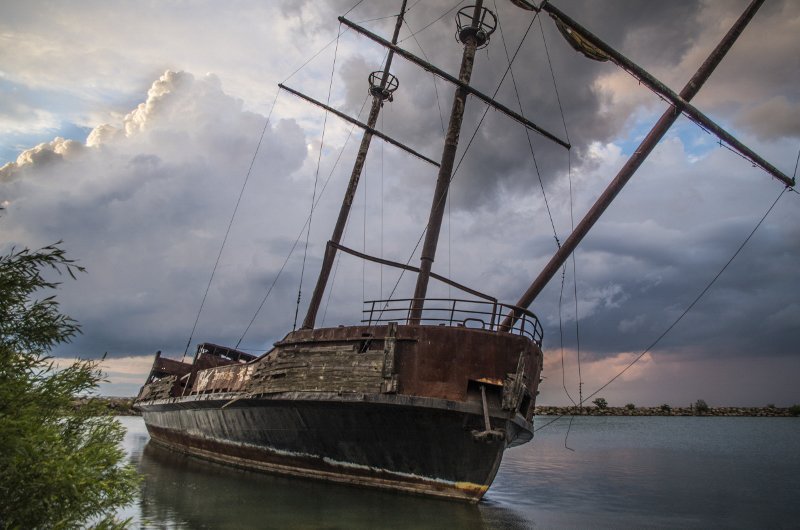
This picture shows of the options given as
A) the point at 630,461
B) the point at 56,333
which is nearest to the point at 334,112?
the point at 56,333

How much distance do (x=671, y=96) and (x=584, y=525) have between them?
10.5 m

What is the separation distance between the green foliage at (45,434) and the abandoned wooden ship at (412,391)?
19.1 ft

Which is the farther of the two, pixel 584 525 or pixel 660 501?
pixel 660 501

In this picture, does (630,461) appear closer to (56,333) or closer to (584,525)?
(584,525)

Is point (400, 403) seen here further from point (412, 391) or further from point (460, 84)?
point (460, 84)

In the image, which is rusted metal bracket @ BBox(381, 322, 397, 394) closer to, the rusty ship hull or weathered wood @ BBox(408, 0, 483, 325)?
the rusty ship hull

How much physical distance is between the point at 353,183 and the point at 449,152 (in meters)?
6.61

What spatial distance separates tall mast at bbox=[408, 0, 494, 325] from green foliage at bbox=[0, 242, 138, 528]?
7.19 metres

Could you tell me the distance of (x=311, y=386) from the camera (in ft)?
36.4

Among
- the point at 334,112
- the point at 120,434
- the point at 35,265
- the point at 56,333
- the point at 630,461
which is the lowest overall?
the point at 630,461

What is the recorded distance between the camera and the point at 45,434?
141 inches

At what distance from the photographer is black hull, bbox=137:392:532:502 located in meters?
9.77

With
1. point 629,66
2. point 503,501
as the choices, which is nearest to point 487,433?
point 503,501

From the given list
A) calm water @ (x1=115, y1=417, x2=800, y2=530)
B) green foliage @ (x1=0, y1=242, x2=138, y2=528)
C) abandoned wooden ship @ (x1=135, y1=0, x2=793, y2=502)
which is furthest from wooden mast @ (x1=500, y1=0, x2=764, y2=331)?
green foliage @ (x1=0, y1=242, x2=138, y2=528)
